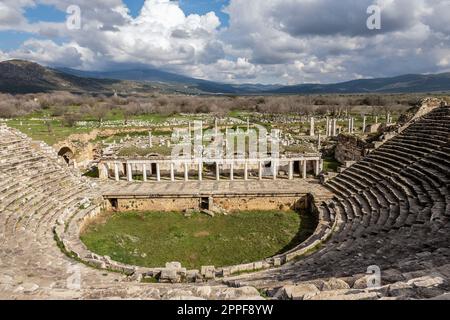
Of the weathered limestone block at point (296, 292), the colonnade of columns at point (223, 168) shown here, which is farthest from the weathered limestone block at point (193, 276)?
the colonnade of columns at point (223, 168)

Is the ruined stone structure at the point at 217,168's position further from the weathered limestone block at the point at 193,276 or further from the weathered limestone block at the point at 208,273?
the weathered limestone block at the point at 193,276

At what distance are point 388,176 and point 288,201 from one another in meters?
7.31

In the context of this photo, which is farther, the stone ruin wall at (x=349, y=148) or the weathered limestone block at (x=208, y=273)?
the stone ruin wall at (x=349, y=148)

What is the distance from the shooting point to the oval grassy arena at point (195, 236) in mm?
17594

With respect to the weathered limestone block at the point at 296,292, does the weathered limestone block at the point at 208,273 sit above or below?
below

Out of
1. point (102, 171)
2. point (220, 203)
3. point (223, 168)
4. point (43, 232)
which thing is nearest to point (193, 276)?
point (43, 232)

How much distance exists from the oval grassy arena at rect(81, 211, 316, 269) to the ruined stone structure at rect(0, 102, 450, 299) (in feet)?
4.92

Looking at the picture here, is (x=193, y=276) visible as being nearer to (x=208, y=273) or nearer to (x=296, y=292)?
(x=208, y=273)

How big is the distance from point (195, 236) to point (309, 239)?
6.92 meters

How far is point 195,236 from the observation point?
804 inches

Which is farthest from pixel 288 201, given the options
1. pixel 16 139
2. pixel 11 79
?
pixel 11 79

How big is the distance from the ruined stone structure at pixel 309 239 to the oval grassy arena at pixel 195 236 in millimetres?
1498

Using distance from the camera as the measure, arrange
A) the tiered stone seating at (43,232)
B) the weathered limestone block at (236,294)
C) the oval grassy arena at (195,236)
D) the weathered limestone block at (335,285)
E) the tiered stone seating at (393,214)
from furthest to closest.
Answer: the oval grassy arena at (195,236)
the tiered stone seating at (393,214)
the tiered stone seating at (43,232)
the weathered limestone block at (335,285)
the weathered limestone block at (236,294)

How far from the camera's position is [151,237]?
20.2 meters
